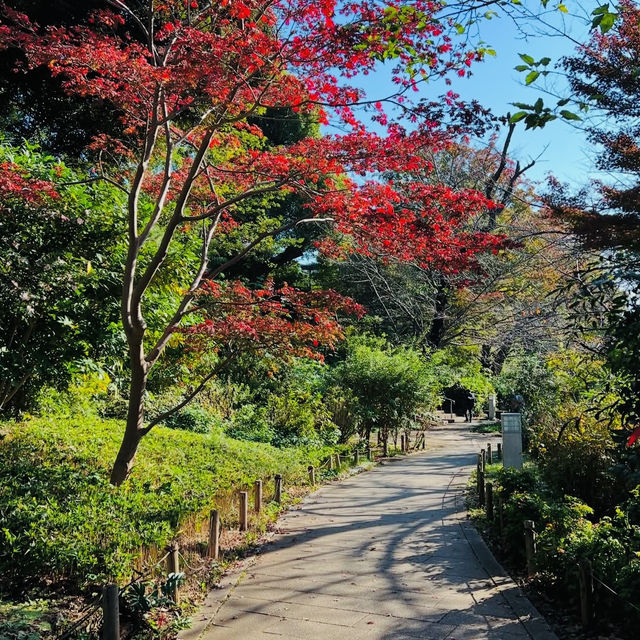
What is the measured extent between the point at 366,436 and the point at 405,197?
1033 cm

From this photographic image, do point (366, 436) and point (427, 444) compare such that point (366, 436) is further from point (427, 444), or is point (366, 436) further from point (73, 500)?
point (73, 500)

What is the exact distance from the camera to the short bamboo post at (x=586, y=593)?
4492mm

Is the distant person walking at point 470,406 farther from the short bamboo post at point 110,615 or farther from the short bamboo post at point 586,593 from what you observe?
the short bamboo post at point 110,615

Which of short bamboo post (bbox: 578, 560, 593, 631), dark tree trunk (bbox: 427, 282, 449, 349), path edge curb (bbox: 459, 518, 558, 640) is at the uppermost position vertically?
dark tree trunk (bbox: 427, 282, 449, 349)

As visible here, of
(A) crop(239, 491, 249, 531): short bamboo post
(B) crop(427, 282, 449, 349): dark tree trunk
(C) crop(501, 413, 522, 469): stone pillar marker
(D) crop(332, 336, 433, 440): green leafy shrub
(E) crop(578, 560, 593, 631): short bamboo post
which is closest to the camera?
(E) crop(578, 560, 593, 631): short bamboo post

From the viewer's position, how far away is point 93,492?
5715mm

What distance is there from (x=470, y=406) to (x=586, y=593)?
26157mm

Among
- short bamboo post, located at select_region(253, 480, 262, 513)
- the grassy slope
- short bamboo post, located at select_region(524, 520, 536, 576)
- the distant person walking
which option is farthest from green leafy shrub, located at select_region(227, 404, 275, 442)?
the distant person walking

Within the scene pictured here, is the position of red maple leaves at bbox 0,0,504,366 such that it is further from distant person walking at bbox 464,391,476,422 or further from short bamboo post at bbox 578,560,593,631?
distant person walking at bbox 464,391,476,422

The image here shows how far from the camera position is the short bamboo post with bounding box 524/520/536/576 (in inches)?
222

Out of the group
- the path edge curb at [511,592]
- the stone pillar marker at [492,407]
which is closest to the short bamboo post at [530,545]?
the path edge curb at [511,592]

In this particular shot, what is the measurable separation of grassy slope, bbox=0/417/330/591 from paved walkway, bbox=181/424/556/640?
2.98 ft

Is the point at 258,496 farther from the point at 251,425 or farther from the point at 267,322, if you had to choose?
the point at 251,425

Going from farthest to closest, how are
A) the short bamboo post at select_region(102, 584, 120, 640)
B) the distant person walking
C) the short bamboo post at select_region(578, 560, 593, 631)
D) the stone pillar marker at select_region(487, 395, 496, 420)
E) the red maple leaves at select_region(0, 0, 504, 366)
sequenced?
the distant person walking < the stone pillar marker at select_region(487, 395, 496, 420) < the red maple leaves at select_region(0, 0, 504, 366) < the short bamboo post at select_region(578, 560, 593, 631) < the short bamboo post at select_region(102, 584, 120, 640)
